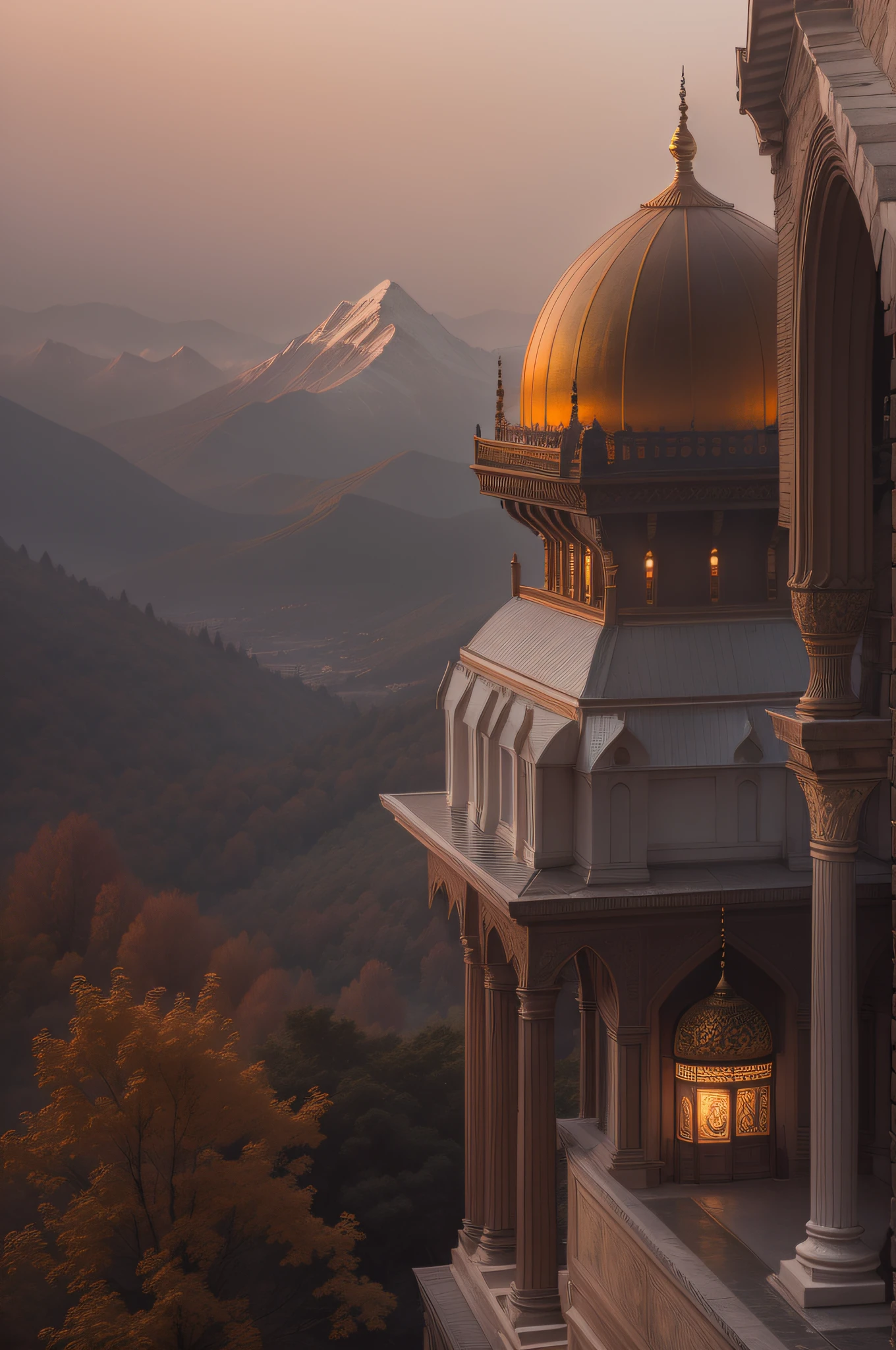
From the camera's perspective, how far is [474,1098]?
2123 centimetres

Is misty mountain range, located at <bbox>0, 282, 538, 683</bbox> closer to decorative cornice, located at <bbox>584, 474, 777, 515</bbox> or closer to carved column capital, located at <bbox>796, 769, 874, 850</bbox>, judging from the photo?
decorative cornice, located at <bbox>584, 474, 777, 515</bbox>

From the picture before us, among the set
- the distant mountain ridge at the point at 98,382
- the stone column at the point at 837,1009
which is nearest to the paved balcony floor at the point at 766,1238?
the stone column at the point at 837,1009

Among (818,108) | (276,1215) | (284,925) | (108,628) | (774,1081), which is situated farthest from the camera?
(108,628)

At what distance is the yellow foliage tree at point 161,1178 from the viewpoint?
24.8 meters

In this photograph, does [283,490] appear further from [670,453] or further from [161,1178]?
[670,453]

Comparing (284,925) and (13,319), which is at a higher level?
(13,319)

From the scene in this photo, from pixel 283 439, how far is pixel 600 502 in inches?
2381

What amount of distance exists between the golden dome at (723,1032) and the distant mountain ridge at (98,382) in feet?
205

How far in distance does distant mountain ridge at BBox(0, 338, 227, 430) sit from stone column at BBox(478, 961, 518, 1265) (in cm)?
5951

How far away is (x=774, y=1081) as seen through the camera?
17.5 meters

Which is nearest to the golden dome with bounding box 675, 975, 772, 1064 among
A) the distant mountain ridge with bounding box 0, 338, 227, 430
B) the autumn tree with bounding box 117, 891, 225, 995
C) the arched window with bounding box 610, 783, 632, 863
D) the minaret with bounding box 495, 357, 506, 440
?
the arched window with bounding box 610, 783, 632, 863

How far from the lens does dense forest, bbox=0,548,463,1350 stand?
30.7 metres

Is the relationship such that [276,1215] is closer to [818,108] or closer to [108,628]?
[818,108]

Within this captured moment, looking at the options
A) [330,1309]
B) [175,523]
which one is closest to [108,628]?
[175,523]
